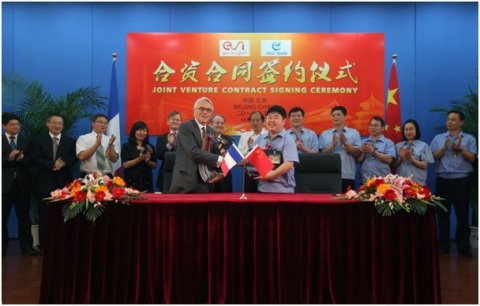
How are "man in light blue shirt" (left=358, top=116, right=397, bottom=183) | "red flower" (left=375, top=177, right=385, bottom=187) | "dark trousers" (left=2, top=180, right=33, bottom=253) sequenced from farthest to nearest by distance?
1. "man in light blue shirt" (left=358, top=116, right=397, bottom=183)
2. "dark trousers" (left=2, top=180, right=33, bottom=253)
3. "red flower" (left=375, top=177, right=385, bottom=187)

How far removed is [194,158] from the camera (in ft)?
12.6

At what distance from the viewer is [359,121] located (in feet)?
20.5

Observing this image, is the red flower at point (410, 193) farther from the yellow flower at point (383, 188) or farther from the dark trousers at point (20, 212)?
the dark trousers at point (20, 212)

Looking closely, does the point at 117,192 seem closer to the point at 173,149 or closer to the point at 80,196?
the point at 80,196

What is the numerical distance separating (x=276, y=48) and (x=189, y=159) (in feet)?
9.29

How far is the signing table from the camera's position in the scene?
3234 mm

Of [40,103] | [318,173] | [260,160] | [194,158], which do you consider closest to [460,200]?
[318,173]

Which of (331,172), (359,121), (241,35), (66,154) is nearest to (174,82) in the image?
(241,35)

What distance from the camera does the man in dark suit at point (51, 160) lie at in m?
5.39

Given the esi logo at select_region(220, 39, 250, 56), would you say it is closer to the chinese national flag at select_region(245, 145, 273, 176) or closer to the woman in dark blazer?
the woman in dark blazer

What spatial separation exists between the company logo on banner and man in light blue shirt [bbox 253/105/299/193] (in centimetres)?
232

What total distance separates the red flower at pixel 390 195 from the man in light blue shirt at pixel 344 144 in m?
2.38

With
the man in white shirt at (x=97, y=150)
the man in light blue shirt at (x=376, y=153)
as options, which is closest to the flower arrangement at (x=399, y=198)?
the man in light blue shirt at (x=376, y=153)

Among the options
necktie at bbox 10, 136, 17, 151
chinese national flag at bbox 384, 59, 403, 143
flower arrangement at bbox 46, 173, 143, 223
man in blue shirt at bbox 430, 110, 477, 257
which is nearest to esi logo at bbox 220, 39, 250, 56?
chinese national flag at bbox 384, 59, 403, 143
